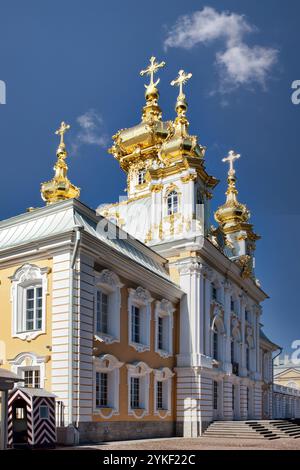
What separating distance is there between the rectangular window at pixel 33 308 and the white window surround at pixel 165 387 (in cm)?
626

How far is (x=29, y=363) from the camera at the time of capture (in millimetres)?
18984

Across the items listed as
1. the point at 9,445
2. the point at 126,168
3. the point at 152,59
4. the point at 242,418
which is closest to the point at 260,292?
the point at 242,418

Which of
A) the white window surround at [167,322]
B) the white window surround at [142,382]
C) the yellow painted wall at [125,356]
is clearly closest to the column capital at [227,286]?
the white window surround at [167,322]

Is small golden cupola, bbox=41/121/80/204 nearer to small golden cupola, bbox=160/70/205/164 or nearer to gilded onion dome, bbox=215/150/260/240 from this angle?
small golden cupola, bbox=160/70/205/164

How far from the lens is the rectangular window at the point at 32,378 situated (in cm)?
1884

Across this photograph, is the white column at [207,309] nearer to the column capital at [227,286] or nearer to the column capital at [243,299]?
the column capital at [227,286]

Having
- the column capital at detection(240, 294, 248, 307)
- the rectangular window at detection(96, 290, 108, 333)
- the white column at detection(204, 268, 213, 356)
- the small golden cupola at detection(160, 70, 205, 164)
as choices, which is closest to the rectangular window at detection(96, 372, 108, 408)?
the rectangular window at detection(96, 290, 108, 333)

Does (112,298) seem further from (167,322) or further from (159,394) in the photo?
(159,394)

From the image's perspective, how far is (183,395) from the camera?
83.1 feet

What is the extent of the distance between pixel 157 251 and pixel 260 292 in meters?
12.0

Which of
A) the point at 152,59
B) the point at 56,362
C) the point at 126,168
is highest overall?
the point at 152,59

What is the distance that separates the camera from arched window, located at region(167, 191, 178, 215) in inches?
1149

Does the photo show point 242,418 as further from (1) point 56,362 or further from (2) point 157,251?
(1) point 56,362

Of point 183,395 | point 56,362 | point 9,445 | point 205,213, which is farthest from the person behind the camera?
point 205,213
